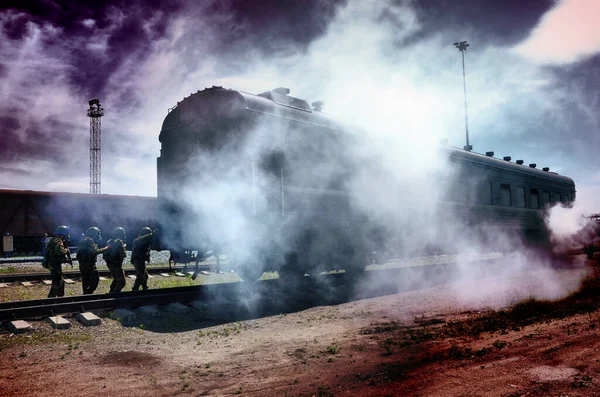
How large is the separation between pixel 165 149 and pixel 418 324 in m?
6.56

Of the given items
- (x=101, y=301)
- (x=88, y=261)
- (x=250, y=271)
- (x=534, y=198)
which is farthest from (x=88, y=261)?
(x=534, y=198)

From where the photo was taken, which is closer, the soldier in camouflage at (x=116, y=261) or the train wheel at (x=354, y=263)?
the soldier in camouflage at (x=116, y=261)

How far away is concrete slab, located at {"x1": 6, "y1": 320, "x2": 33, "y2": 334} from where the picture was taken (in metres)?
5.56

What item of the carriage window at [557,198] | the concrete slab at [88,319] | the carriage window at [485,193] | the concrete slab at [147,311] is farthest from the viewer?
the carriage window at [557,198]

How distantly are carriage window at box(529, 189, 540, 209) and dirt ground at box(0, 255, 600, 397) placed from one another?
10.9 metres

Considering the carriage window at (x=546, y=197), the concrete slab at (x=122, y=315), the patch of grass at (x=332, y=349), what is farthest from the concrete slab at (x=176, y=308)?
the carriage window at (x=546, y=197)

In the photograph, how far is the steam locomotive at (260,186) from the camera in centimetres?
812

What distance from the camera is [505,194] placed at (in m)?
15.6

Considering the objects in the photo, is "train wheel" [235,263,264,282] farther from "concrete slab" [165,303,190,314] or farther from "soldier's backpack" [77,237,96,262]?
"soldier's backpack" [77,237,96,262]

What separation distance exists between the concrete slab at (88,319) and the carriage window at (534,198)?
54.3 feet

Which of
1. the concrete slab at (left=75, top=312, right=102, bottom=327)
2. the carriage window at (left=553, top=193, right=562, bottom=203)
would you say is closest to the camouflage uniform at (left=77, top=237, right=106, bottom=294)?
the concrete slab at (left=75, top=312, right=102, bottom=327)

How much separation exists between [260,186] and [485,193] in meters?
9.53

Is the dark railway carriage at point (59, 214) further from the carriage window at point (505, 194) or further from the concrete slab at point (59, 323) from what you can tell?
the carriage window at point (505, 194)

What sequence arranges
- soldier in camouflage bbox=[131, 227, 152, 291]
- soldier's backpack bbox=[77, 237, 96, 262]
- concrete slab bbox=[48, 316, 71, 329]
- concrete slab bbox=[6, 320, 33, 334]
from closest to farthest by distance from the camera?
1. concrete slab bbox=[6, 320, 33, 334]
2. concrete slab bbox=[48, 316, 71, 329]
3. soldier's backpack bbox=[77, 237, 96, 262]
4. soldier in camouflage bbox=[131, 227, 152, 291]
